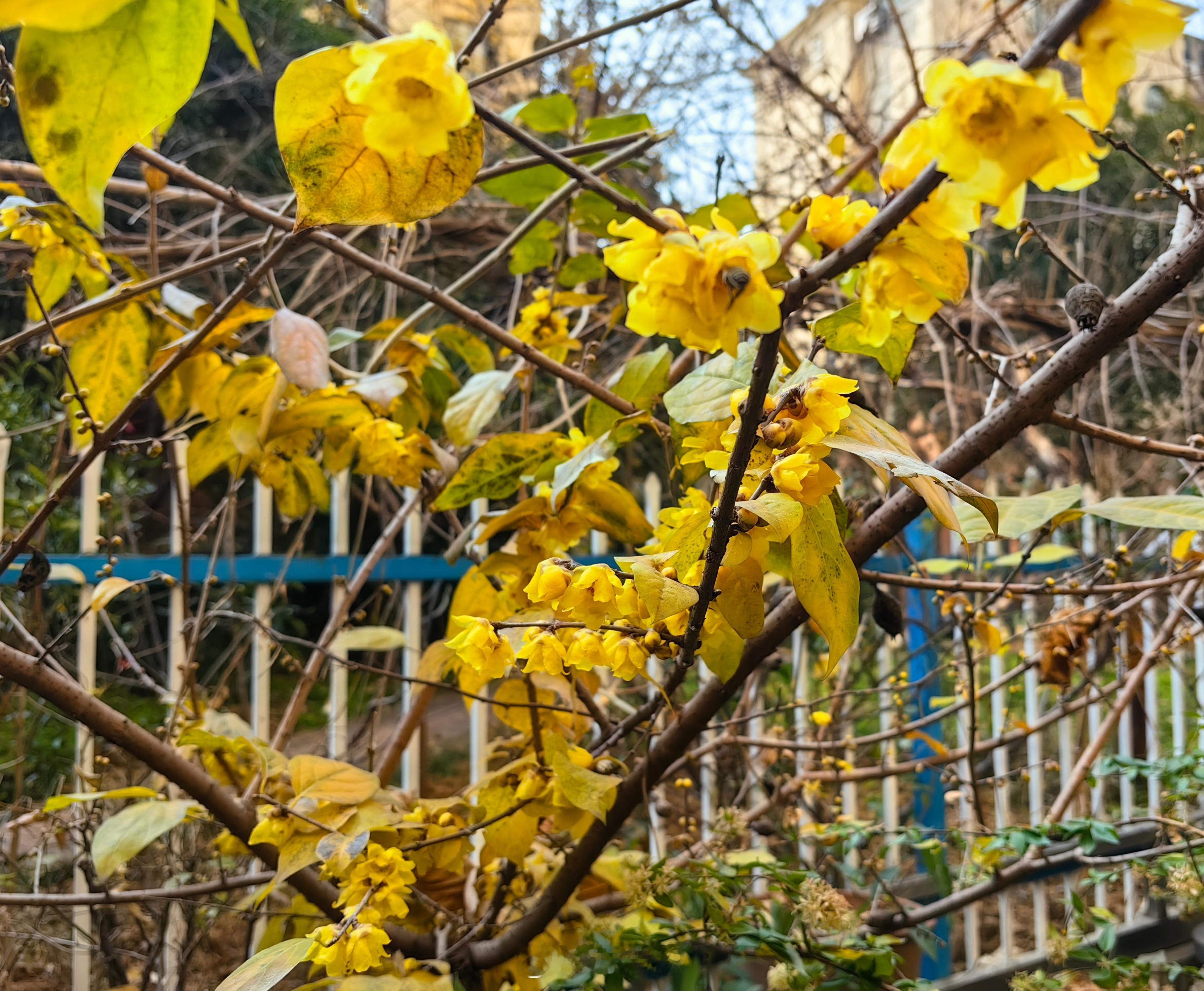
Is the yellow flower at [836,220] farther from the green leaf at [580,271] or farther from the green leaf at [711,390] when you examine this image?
the green leaf at [580,271]

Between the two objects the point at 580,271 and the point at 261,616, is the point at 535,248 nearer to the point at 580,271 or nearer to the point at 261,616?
the point at 580,271

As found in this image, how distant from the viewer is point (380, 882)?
73 cm

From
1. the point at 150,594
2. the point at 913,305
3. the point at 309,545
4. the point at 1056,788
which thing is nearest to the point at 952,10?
the point at 1056,788

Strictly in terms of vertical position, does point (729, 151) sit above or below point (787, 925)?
above

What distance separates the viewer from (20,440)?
2.31 meters

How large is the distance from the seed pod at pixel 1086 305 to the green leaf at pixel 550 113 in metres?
0.47

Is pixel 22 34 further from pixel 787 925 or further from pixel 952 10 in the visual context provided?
pixel 952 10

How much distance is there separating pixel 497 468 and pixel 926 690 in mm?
1660

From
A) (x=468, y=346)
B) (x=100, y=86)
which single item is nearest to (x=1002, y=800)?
(x=468, y=346)

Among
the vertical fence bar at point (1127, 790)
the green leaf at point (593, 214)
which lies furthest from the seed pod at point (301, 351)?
the vertical fence bar at point (1127, 790)

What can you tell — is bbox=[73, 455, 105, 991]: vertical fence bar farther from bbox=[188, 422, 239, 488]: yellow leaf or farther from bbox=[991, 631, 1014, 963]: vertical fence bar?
bbox=[991, 631, 1014, 963]: vertical fence bar

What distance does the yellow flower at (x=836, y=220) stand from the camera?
45 centimetres

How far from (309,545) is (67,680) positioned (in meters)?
2.48

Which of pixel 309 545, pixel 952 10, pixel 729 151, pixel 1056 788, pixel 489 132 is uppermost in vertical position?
pixel 952 10
